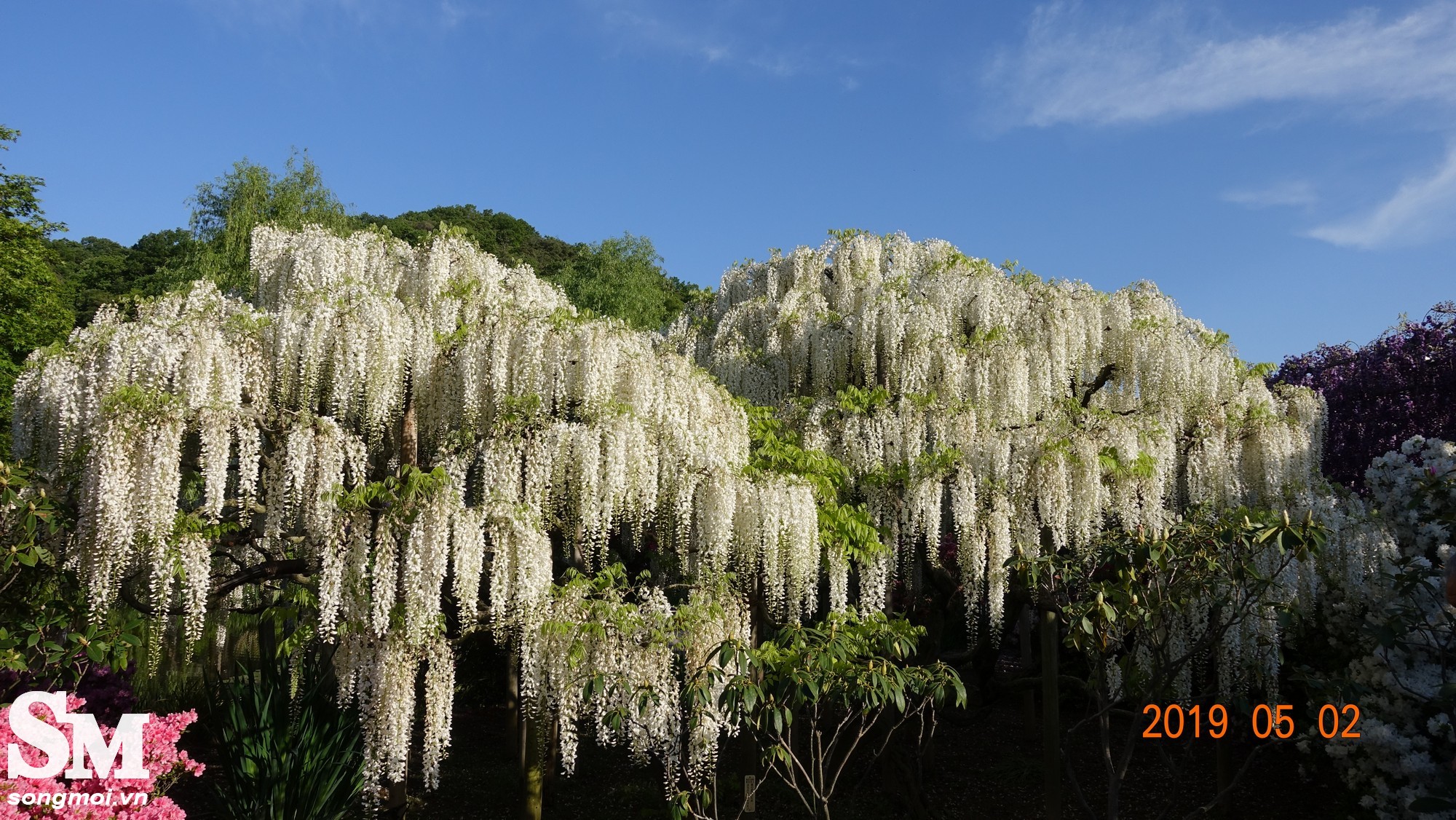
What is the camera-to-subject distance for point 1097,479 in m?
8.40

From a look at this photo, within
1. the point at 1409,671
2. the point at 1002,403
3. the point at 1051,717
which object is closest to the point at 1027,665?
the point at 1002,403

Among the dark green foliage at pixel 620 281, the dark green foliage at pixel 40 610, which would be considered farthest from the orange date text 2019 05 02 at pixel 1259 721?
the dark green foliage at pixel 620 281

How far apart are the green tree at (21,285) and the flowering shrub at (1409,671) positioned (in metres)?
18.9

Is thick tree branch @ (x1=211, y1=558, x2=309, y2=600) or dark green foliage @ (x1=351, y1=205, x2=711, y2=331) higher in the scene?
dark green foliage @ (x1=351, y1=205, x2=711, y2=331)

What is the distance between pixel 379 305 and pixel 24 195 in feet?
50.7

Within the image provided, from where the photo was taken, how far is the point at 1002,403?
9305mm

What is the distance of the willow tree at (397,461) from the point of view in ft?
19.6

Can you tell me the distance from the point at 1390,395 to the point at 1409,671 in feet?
26.2

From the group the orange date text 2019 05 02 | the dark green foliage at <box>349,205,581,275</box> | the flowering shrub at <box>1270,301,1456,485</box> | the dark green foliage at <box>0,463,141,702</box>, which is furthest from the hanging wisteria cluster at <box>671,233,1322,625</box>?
the dark green foliage at <box>349,205,581,275</box>

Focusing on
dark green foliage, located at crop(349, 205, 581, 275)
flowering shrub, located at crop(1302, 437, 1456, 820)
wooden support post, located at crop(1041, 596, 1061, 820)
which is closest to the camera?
flowering shrub, located at crop(1302, 437, 1456, 820)

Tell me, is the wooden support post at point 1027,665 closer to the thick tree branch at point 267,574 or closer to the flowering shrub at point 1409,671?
the flowering shrub at point 1409,671

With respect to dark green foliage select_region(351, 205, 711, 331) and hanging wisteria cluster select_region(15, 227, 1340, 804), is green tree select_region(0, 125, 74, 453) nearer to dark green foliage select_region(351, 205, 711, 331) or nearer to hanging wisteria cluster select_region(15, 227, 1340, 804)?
dark green foliage select_region(351, 205, 711, 331)

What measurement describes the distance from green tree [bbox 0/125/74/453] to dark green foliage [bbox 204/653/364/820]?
1150 cm

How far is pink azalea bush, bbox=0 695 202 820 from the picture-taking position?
434cm
